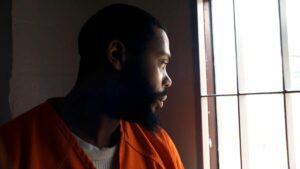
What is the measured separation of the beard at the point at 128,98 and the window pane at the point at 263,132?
376 millimetres

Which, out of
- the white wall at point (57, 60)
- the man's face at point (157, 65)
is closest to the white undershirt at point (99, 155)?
the man's face at point (157, 65)

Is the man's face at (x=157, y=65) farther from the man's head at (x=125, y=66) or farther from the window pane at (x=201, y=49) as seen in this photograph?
the window pane at (x=201, y=49)

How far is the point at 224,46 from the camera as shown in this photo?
3.80 ft

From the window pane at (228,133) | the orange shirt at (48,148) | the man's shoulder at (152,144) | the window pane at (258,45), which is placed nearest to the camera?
the orange shirt at (48,148)

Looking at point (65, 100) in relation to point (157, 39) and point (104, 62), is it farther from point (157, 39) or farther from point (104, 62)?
point (157, 39)

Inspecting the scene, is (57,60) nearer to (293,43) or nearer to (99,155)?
(99,155)

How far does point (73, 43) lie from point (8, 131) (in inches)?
25.4

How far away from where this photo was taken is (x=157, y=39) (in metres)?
0.82

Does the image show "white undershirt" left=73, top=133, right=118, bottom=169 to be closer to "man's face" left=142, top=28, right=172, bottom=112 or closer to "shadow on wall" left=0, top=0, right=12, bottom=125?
"man's face" left=142, top=28, right=172, bottom=112

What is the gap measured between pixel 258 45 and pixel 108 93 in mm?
533

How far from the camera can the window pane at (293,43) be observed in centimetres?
92

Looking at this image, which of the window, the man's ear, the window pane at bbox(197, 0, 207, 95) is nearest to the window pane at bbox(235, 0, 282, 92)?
the window

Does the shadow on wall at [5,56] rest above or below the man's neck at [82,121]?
above

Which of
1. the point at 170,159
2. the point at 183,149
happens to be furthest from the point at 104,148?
the point at 183,149
